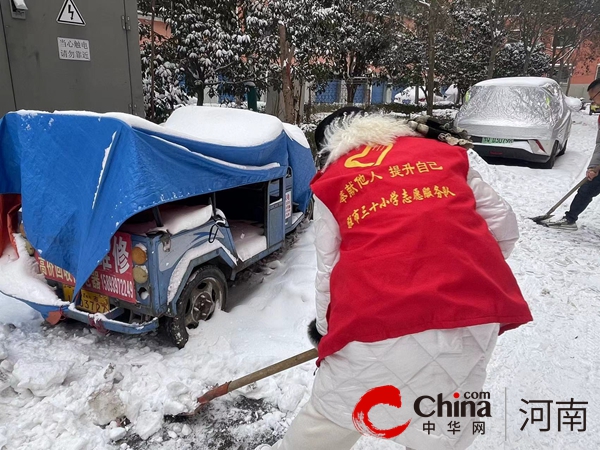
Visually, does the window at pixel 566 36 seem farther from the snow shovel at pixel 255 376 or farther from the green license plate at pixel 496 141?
the snow shovel at pixel 255 376

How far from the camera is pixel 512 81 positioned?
997 cm

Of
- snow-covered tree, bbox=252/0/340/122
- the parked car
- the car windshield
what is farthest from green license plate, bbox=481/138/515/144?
snow-covered tree, bbox=252/0/340/122

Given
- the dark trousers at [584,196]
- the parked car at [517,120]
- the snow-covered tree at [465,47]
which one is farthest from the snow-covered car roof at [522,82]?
the snow-covered tree at [465,47]

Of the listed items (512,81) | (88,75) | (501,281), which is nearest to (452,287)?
(501,281)

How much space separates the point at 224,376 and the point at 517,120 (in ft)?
28.0

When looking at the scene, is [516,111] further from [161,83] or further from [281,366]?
[281,366]

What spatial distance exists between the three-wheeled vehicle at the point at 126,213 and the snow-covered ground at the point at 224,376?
272mm

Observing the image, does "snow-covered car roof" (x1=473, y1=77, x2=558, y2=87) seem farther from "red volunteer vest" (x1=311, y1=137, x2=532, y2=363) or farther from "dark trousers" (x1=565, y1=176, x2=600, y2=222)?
"red volunteer vest" (x1=311, y1=137, x2=532, y2=363)

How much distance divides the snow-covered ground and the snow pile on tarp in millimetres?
687

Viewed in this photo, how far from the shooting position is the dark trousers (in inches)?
224

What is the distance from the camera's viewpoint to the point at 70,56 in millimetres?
5082

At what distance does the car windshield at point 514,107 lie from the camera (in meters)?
9.23

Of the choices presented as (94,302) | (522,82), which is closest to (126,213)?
(94,302)

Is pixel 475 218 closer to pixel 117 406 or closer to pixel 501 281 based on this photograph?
pixel 501 281
